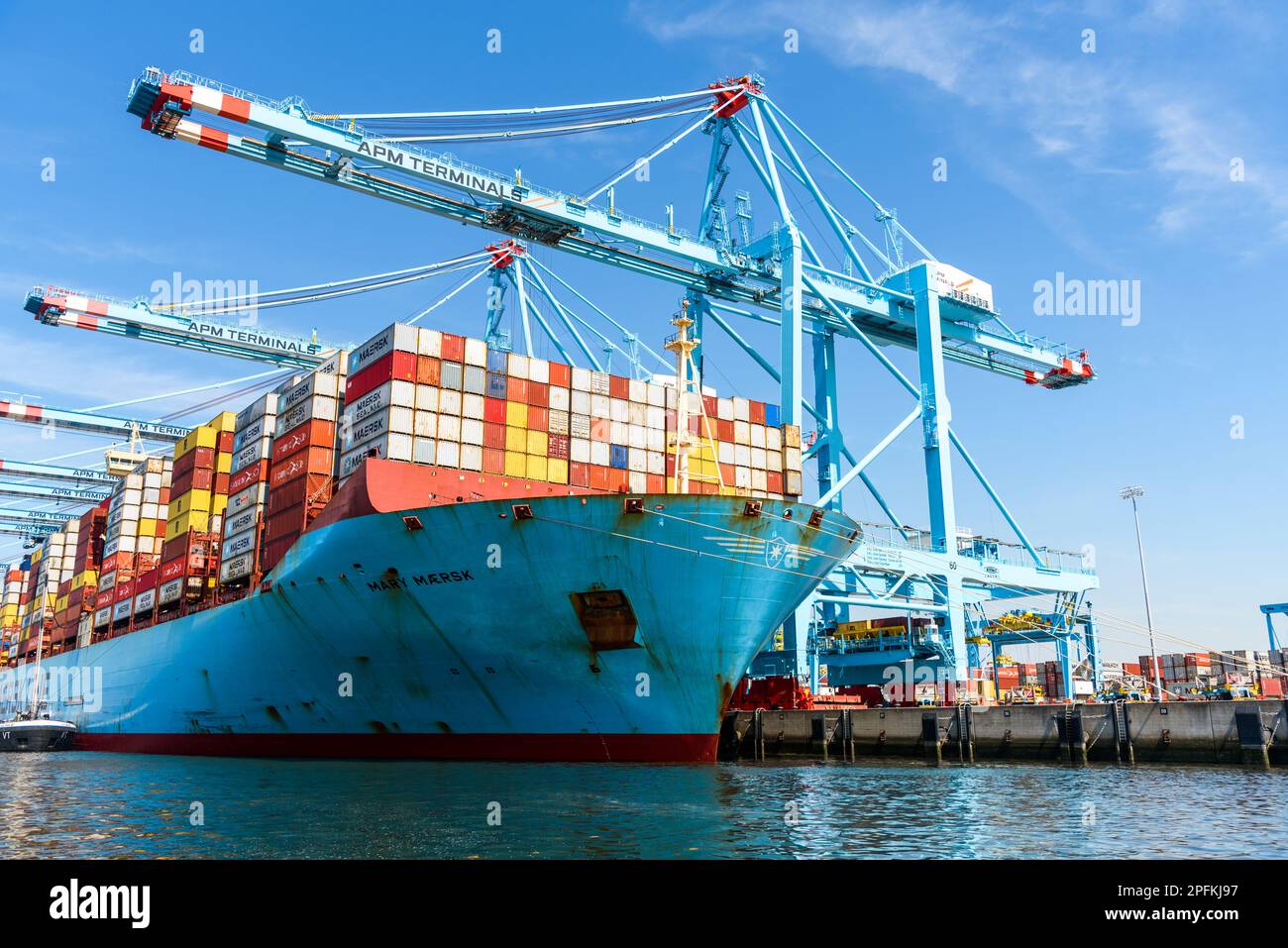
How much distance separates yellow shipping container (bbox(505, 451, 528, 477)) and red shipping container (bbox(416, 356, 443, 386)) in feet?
10.4

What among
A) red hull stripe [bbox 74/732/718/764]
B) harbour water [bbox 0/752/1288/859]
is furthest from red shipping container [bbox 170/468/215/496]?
harbour water [bbox 0/752/1288/859]

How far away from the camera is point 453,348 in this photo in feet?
97.5

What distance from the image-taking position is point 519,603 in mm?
25406

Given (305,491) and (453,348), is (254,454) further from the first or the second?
(453,348)

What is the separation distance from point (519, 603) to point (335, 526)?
628 centimetres

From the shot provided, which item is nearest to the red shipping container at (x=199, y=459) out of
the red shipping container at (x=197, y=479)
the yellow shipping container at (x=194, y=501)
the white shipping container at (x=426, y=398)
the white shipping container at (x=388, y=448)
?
the red shipping container at (x=197, y=479)

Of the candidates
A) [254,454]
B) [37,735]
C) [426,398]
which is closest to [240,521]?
[254,454]

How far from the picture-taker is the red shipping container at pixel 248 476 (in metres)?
35.6

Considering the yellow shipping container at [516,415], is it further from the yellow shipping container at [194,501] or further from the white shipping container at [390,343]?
the yellow shipping container at [194,501]

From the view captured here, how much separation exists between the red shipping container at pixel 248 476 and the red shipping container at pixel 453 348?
35.0 feet

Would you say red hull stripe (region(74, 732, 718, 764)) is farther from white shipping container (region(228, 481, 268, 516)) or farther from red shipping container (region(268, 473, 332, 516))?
white shipping container (region(228, 481, 268, 516))

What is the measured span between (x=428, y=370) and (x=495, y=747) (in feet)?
37.5

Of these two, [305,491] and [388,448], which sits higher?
[388,448]

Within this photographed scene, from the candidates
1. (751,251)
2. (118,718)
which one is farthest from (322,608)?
(751,251)
